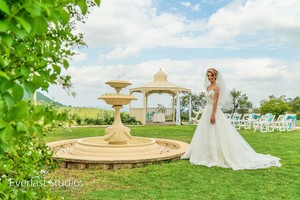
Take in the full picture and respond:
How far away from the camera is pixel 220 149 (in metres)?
6.93

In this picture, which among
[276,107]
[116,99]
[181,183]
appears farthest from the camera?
[276,107]

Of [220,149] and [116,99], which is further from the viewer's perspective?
[116,99]

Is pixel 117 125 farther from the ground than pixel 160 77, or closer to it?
closer to it

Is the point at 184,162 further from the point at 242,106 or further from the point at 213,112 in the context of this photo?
the point at 242,106

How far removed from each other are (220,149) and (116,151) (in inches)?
97.7

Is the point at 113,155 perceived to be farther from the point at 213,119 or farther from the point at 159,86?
the point at 159,86

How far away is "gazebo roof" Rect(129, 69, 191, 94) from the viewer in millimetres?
22547

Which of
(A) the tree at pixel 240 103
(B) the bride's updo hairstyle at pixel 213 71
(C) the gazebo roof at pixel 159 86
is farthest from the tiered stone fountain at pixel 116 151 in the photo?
(A) the tree at pixel 240 103

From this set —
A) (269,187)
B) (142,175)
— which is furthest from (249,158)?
(142,175)

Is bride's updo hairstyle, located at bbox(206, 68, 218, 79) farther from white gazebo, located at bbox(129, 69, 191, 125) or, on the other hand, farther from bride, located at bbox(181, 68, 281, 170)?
white gazebo, located at bbox(129, 69, 191, 125)

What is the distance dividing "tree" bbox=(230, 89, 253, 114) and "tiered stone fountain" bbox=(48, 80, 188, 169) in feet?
63.3

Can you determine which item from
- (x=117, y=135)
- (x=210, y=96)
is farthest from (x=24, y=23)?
(x=117, y=135)

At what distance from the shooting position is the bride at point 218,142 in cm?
677

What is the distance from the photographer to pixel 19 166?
7.35ft
